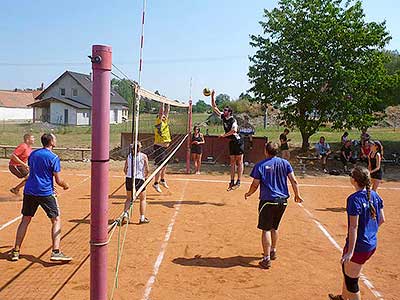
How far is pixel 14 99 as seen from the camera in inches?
2771

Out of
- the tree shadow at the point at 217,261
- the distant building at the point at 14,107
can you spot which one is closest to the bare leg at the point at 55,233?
the tree shadow at the point at 217,261

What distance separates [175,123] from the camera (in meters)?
21.2

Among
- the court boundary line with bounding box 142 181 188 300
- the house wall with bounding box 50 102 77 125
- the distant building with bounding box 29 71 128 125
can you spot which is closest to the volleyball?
the court boundary line with bounding box 142 181 188 300

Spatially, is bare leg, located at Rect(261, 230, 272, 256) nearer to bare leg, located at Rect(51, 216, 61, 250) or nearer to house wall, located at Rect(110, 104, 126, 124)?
bare leg, located at Rect(51, 216, 61, 250)

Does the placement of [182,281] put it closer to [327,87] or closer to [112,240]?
[112,240]

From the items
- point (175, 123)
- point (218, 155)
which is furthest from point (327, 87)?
point (175, 123)

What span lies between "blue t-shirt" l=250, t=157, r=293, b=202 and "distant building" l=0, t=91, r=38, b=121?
65270mm

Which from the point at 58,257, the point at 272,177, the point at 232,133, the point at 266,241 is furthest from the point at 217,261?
the point at 232,133

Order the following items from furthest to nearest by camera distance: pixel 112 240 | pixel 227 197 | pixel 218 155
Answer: pixel 218 155, pixel 227 197, pixel 112 240

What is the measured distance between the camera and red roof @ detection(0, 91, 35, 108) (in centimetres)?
6744

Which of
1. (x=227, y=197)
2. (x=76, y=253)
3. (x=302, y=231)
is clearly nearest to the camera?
(x=76, y=253)

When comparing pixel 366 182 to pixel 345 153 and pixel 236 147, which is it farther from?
pixel 345 153

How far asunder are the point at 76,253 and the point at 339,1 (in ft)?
52.3

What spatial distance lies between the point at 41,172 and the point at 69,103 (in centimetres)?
4333
